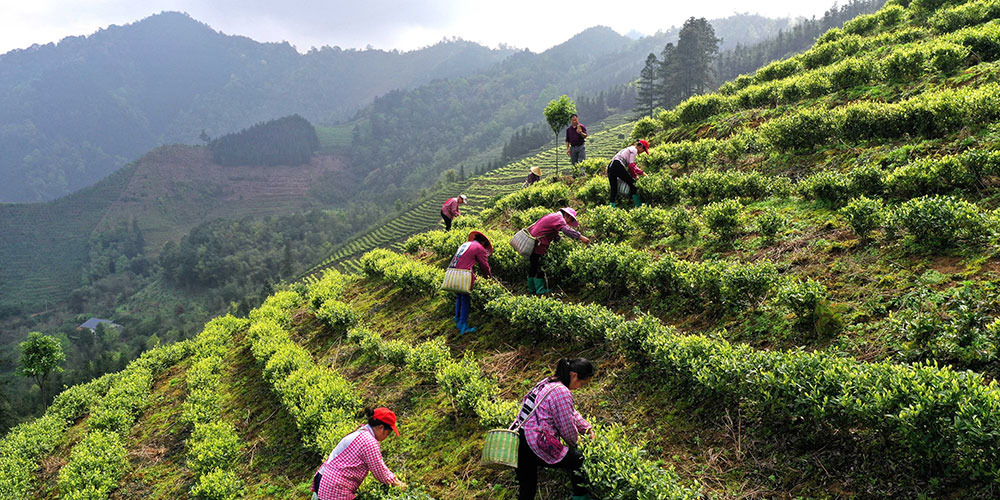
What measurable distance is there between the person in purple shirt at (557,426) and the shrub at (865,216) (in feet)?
17.4

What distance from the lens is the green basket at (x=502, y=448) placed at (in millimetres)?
4672

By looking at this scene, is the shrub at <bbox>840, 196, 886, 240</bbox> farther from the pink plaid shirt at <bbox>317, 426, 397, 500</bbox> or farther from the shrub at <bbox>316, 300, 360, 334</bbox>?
the shrub at <bbox>316, 300, 360, 334</bbox>

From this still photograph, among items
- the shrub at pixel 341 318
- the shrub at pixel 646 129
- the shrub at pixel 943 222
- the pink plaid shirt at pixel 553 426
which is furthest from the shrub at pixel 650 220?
the shrub at pixel 646 129

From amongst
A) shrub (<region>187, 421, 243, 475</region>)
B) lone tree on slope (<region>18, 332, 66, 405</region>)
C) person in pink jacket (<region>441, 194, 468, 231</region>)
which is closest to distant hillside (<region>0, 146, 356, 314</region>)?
lone tree on slope (<region>18, 332, 66, 405</region>)

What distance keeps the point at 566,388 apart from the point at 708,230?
6418 millimetres

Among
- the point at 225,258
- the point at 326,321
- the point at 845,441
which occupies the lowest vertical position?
the point at 225,258

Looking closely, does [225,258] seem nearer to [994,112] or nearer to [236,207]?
[236,207]

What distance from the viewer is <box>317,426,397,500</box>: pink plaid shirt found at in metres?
5.10

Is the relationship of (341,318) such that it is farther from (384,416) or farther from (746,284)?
(746,284)

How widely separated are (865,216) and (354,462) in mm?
7830

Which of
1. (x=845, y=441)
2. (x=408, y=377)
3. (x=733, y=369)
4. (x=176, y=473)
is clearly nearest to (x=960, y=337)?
(x=845, y=441)

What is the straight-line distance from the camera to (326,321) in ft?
42.2

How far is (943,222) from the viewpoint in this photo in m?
5.98

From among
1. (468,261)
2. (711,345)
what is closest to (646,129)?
(468,261)
